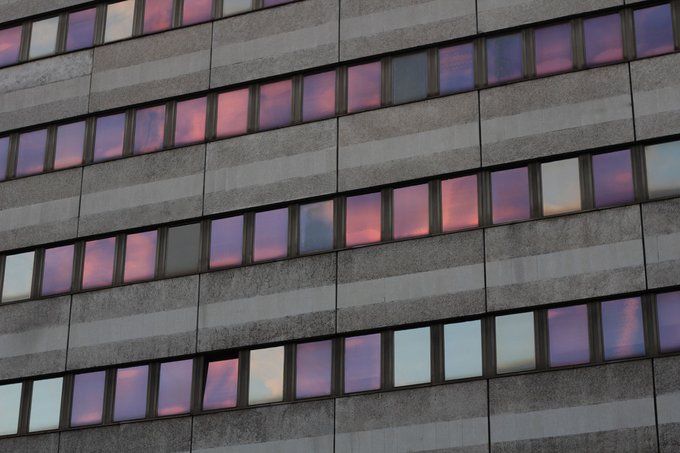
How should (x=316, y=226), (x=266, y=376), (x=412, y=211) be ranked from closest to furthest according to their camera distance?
1. (x=412, y=211)
2. (x=266, y=376)
3. (x=316, y=226)

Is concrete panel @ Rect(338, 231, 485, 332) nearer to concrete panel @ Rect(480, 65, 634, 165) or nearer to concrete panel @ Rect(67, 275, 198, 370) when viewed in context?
concrete panel @ Rect(480, 65, 634, 165)

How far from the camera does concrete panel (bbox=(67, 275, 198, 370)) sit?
41594 mm

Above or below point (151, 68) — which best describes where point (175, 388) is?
below

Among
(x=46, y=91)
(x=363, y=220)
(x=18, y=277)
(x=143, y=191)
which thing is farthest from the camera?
(x=46, y=91)

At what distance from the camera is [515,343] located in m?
37.4

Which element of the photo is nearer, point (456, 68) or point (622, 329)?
point (622, 329)

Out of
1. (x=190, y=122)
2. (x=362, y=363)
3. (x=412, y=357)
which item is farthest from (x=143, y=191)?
(x=412, y=357)

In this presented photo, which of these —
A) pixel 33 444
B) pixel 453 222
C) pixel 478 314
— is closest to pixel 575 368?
pixel 478 314

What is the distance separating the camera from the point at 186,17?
45.4 m

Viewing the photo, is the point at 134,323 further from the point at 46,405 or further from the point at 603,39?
the point at 603,39

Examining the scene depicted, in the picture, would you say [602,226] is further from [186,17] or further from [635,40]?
[186,17]

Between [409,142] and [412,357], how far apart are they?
19.6 ft

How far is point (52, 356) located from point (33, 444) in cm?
258

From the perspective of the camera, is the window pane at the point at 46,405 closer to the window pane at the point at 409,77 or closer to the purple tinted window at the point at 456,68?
the window pane at the point at 409,77
